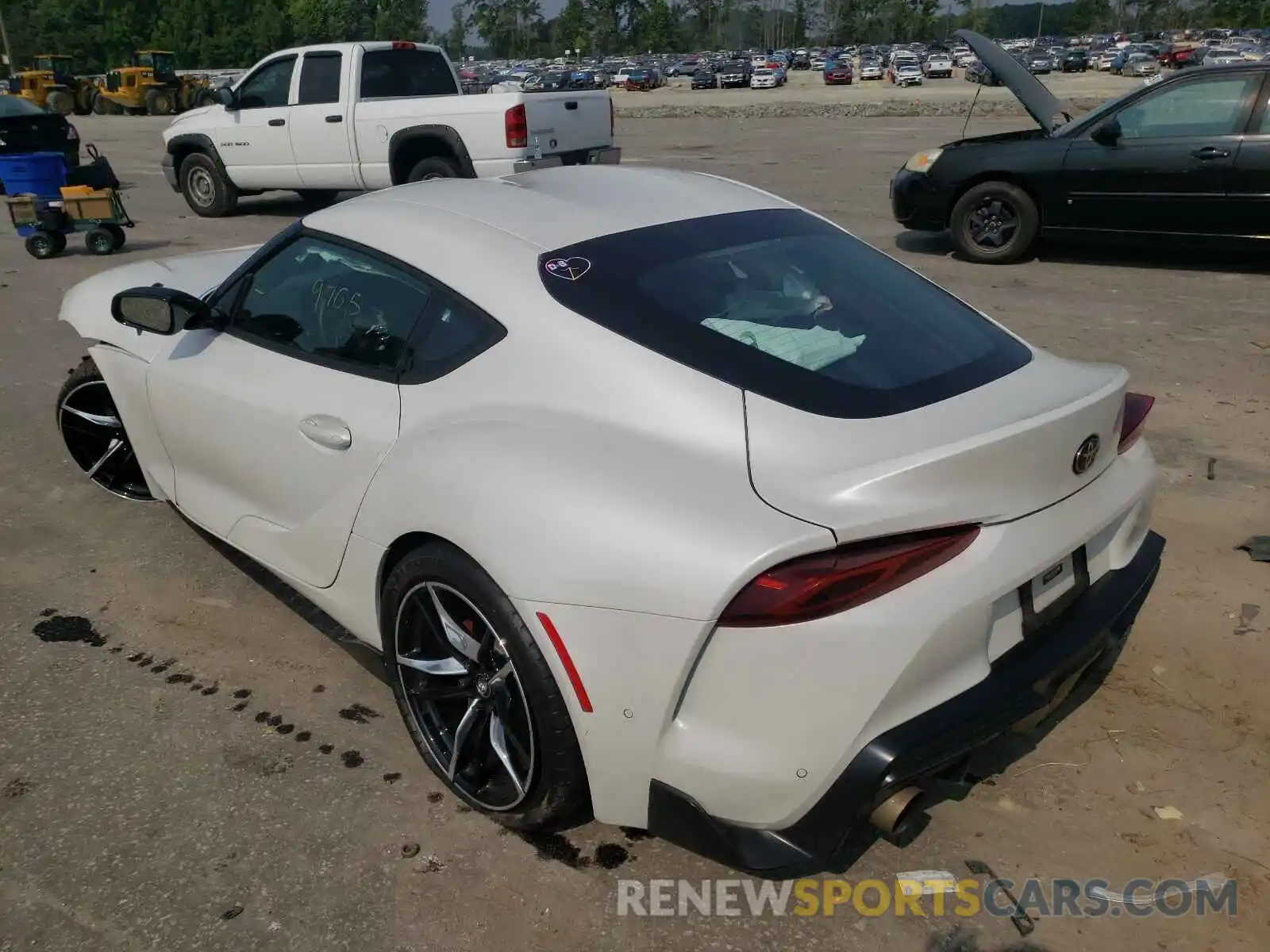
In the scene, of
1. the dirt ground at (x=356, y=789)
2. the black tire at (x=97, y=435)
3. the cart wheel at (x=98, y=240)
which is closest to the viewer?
the dirt ground at (x=356, y=789)

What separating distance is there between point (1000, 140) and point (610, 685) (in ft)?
26.9

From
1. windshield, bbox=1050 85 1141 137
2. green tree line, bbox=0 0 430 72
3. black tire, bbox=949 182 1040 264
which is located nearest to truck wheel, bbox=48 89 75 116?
black tire, bbox=949 182 1040 264

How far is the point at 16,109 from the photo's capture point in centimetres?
1438

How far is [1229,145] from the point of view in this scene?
773cm

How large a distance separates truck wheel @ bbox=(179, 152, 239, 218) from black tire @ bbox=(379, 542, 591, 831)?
11472mm

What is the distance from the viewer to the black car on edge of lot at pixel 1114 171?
776 centimetres

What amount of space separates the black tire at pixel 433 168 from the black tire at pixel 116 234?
9.86 ft

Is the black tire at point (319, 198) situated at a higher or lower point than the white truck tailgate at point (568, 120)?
lower

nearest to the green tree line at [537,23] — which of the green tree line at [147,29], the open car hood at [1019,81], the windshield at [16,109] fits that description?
the green tree line at [147,29]

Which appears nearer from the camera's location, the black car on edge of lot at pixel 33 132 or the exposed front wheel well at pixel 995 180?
the exposed front wheel well at pixel 995 180

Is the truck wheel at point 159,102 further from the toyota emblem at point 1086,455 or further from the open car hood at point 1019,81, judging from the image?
the toyota emblem at point 1086,455

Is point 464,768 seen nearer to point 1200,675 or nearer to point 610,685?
point 610,685

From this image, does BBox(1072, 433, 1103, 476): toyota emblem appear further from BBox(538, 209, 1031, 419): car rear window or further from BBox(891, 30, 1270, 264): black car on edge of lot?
BBox(891, 30, 1270, 264): black car on edge of lot

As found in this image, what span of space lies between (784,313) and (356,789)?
1.76 m
